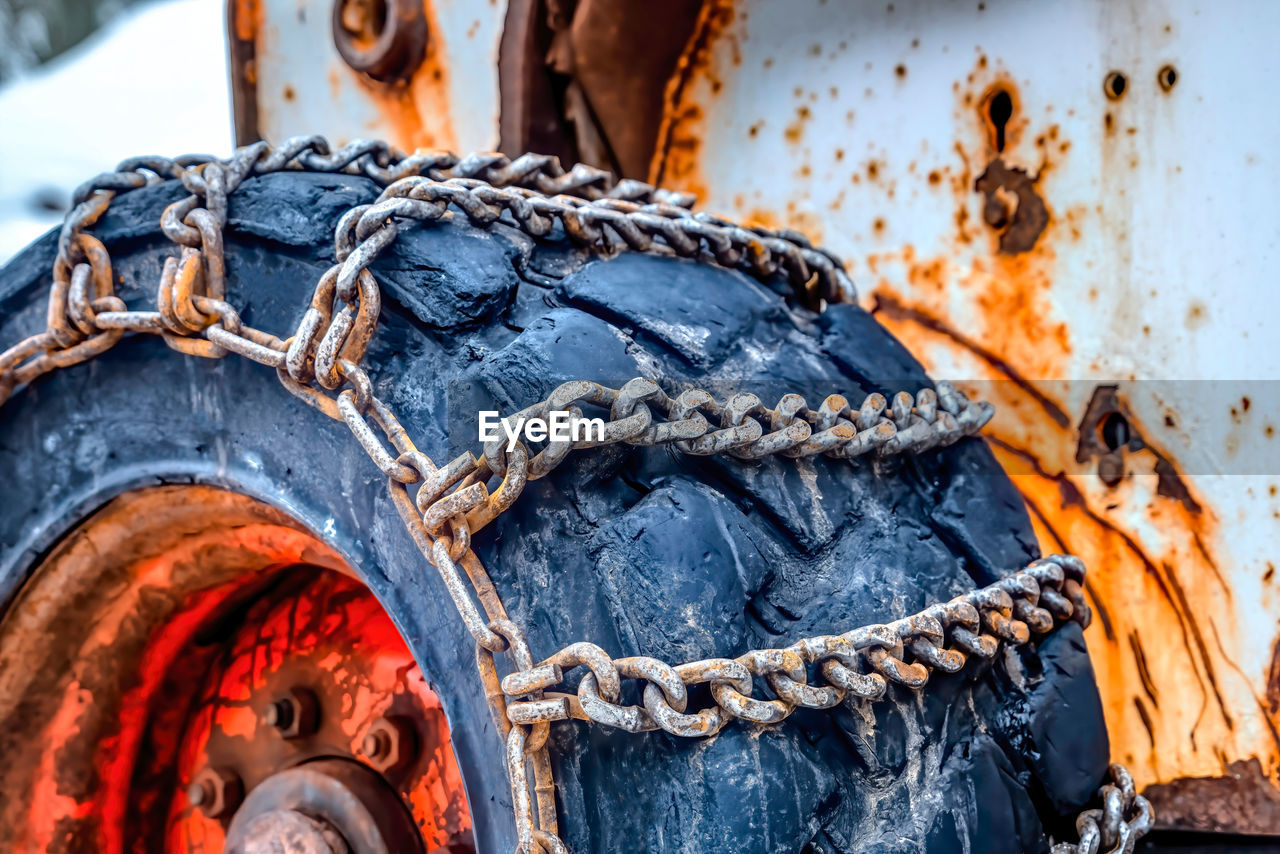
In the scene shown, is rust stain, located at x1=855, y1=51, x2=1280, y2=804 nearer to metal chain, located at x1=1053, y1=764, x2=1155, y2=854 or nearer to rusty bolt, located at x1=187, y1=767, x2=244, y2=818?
metal chain, located at x1=1053, y1=764, x2=1155, y2=854

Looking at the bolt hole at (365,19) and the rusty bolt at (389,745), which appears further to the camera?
the bolt hole at (365,19)

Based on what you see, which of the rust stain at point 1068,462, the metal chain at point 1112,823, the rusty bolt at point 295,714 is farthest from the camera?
the rust stain at point 1068,462

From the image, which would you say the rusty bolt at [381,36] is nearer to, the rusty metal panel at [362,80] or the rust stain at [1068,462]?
the rusty metal panel at [362,80]

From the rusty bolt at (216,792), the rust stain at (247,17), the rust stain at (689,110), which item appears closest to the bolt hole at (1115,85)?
the rust stain at (689,110)

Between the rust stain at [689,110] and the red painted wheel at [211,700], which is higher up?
the rust stain at [689,110]

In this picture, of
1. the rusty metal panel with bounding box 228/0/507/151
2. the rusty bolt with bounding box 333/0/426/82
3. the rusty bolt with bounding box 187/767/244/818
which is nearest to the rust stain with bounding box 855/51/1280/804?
the rusty metal panel with bounding box 228/0/507/151

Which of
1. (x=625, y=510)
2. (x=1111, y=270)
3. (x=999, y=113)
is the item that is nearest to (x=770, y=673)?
(x=625, y=510)

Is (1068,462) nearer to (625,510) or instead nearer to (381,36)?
(625,510)

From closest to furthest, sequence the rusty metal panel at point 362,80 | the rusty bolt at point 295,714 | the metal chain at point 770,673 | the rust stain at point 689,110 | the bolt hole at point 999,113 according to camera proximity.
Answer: the metal chain at point 770,673
the rusty bolt at point 295,714
the bolt hole at point 999,113
the rust stain at point 689,110
the rusty metal panel at point 362,80

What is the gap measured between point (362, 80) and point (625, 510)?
1294 millimetres

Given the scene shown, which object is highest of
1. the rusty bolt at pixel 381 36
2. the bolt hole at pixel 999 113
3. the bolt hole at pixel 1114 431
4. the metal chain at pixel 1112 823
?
the rusty bolt at pixel 381 36

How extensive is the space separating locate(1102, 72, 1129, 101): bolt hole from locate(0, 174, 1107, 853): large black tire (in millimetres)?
487

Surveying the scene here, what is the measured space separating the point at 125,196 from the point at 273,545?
39 cm

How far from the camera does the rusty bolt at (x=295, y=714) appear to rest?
99 centimetres
